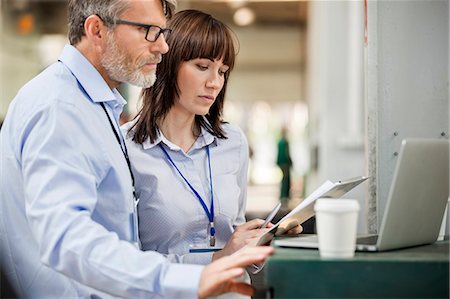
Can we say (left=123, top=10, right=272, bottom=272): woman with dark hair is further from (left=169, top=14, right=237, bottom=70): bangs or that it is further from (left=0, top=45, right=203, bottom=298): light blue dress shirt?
(left=0, top=45, right=203, bottom=298): light blue dress shirt

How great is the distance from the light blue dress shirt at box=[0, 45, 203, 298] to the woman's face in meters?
0.42

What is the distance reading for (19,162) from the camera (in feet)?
6.28

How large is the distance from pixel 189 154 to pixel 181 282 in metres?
0.91

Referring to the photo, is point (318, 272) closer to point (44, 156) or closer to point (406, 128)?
point (44, 156)

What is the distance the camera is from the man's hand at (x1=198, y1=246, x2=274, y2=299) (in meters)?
1.66

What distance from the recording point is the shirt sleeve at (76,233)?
168 centimetres

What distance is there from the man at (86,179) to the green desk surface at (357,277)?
0.27 ft

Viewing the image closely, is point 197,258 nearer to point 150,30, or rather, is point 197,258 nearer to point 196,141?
point 196,141

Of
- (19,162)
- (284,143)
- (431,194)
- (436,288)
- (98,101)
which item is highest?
(98,101)

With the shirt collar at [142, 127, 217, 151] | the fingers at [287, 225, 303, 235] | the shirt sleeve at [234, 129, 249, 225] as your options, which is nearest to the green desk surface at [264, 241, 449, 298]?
the fingers at [287, 225, 303, 235]

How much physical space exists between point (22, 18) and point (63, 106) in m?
13.4

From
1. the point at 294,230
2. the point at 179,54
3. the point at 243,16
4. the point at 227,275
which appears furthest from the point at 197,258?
the point at 243,16

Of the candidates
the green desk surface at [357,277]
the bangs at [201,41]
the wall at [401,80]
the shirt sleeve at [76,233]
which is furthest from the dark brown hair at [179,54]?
the green desk surface at [357,277]

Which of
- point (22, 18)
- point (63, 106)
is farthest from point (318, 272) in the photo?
point (22, 18)
